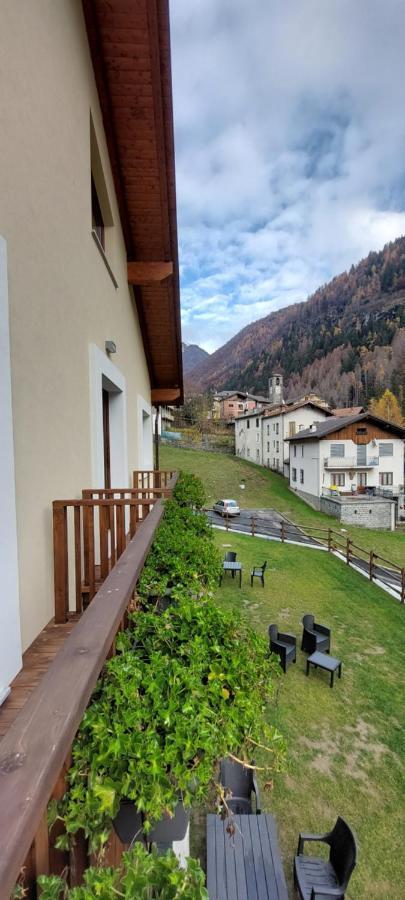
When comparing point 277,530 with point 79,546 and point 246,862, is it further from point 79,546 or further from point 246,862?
point 79,546

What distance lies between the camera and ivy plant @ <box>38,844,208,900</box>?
1012mm

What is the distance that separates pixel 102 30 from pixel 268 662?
6169mm

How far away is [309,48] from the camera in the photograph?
14617 millimetres

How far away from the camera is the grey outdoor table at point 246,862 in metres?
3.52

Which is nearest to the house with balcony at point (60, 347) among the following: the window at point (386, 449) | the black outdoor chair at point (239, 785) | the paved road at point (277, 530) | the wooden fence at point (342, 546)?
the black outdoor chair at point (239, 785)

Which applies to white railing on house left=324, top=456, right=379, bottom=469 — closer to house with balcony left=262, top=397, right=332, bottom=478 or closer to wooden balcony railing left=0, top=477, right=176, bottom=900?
house with balcony left=262, top=397, right=332, bottom=478

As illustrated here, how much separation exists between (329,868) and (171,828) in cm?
397

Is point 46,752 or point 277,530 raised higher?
point 46,752

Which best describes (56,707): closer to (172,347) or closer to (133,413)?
(133,413)

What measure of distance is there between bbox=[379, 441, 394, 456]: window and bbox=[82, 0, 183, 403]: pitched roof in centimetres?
2779

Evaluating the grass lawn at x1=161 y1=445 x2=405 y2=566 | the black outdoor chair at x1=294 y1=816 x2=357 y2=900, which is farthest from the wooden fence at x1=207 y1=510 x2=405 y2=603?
the black outdoor chair at x1=294 y1=816 x2=357 y2=900

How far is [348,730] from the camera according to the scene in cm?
653

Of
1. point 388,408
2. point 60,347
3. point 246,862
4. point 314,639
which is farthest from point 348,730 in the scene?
point 388,408

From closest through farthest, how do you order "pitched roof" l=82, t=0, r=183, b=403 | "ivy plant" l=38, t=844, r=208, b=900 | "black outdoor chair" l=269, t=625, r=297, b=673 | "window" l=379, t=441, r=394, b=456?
"ivy plant" l=38, t=844, r=208, b=900 → "pitched roof" l=82, t=0, r=183, b=403 → "black outdoor chair" l=269, t=625, r=297, b=673 → "window" l=379, t=441, r=394, b=456
